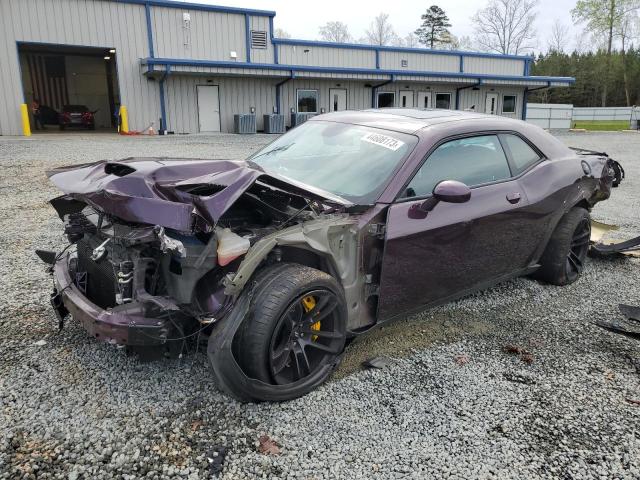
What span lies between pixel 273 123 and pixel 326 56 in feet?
16.4

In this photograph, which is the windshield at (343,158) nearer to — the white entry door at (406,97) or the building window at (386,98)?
the building window at (386,98)

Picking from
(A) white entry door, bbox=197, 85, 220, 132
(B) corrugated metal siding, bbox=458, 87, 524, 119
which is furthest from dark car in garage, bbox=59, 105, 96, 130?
(B) corrugated metal siding, bbox=458, 87, 524, 119

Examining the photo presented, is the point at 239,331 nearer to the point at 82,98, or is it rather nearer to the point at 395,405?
the point at 395,405

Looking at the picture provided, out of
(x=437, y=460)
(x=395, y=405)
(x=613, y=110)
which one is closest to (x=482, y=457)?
(x=437, y=460)

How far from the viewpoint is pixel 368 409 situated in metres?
2.81

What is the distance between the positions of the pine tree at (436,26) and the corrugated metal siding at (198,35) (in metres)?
52.5

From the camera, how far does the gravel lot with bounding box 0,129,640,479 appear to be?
2.37 metres

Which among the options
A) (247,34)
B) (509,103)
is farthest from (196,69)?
(509,103)

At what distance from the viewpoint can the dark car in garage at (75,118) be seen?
25.3 m

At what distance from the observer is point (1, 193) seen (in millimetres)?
8484

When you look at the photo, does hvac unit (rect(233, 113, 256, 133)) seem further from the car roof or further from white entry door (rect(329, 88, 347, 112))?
the car roof

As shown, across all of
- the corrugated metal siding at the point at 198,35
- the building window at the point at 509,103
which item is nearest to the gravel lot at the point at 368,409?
the corrugated metal siding at the point at 198,35

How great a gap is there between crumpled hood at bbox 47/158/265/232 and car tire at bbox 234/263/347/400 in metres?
0.48

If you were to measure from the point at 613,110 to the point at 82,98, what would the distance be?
43.6 m
